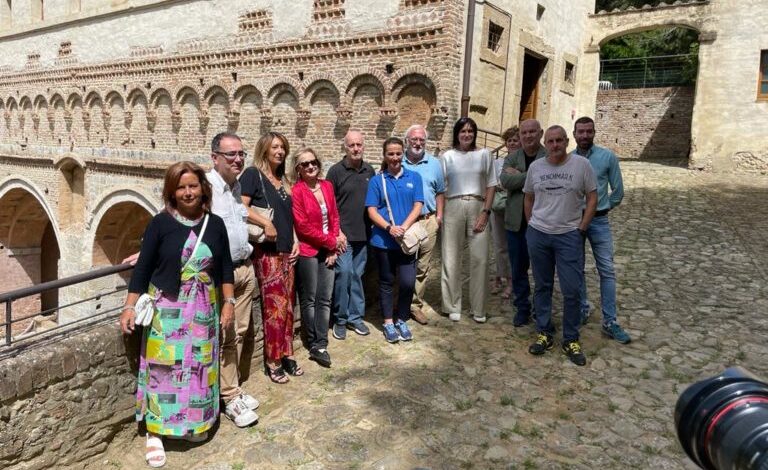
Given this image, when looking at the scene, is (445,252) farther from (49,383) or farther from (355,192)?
(49,383)

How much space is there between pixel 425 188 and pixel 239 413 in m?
2.61

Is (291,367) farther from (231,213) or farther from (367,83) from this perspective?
(367,83)

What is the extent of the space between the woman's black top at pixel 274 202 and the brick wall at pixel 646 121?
19.6 metres

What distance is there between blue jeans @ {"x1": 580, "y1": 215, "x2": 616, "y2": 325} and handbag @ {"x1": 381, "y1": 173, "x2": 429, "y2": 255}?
1.50m

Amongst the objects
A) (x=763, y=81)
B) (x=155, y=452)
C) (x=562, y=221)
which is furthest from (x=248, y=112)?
(x=763, y=81)

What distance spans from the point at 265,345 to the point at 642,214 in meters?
8.51

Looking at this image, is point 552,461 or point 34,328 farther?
point 34,328

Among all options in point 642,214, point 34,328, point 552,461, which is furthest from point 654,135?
point 34,328

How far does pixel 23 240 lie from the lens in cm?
1850

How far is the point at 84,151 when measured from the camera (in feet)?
50.9

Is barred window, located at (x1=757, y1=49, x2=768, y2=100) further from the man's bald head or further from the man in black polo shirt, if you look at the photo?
the man in black polo shirt

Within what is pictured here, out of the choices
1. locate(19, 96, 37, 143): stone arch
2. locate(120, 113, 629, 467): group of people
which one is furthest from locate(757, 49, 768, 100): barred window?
locate(19, 96, 37, 143): stone arch

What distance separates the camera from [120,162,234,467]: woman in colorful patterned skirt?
9.71 feet

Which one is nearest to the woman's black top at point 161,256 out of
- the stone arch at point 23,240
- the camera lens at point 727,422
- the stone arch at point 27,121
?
the camera lens at point 727,422
